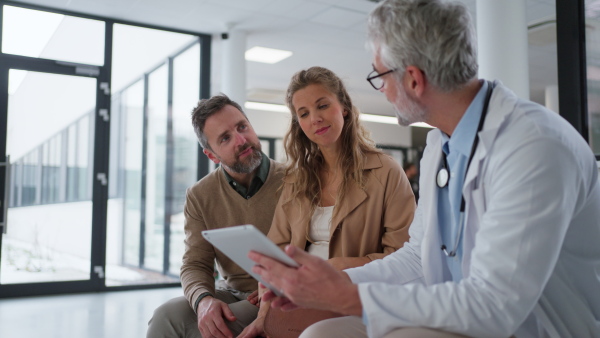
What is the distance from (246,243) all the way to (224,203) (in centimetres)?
109

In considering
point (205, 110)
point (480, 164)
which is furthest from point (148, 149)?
point (480, 164)

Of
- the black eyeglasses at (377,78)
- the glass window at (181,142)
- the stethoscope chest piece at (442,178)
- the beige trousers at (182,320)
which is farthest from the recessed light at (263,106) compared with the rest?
the stethoscope chest piece at (442,178)

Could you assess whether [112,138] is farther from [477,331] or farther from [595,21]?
[477,331]

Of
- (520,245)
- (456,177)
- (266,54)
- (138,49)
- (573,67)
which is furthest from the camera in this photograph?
(266,54)

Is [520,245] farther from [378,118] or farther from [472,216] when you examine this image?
[378,118]

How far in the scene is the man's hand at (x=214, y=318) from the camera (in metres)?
1.87

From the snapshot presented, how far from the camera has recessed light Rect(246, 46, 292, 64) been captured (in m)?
7.57

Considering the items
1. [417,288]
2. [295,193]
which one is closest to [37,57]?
[295,193]

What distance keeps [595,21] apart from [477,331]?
2.78 meters

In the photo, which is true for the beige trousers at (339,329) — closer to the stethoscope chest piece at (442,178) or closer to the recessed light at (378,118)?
the stethoscope chest piece at (442,178)

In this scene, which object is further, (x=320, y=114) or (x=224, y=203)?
(x=224, y=203)

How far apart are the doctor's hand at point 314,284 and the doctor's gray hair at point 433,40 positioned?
471 millimetres

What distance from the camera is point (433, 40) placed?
1.22 meters

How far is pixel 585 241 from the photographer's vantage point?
1154 mm
